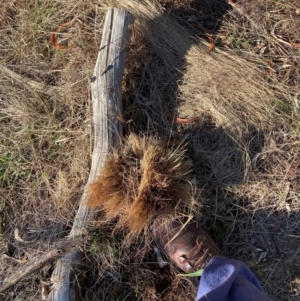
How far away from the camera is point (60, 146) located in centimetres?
287

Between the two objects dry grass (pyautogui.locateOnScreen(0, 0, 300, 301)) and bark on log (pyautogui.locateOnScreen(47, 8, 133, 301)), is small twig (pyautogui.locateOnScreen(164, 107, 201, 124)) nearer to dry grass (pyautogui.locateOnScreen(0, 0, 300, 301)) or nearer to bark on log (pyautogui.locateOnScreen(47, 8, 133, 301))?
dry grass (pyautogui.locateOnScreen(0, 0, 300, 301))

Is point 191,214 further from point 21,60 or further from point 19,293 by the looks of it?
point 21,60

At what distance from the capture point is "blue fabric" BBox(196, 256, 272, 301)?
6.82 ft

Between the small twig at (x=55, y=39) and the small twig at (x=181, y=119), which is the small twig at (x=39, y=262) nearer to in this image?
the small twig at (x=181, y=119)

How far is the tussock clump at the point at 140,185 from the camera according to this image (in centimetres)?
243

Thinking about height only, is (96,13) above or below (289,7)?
below

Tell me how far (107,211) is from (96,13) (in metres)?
1.31

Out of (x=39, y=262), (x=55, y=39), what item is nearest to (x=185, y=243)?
(x=39, y=262)

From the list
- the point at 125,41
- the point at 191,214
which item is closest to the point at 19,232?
the point at 191,214

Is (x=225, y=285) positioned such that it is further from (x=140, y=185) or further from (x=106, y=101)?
(x=106, y=101)

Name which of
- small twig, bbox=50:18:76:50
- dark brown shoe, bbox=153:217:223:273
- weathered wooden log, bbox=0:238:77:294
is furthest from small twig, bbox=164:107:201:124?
weathered wooden log, bbox=0:238:77:294

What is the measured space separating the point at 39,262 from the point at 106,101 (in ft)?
3.28

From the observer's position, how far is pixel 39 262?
2.59m

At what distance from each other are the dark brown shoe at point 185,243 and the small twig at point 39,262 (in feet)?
1.59
